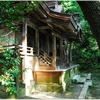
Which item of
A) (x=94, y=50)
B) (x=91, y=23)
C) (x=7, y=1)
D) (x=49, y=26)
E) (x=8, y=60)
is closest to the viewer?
(x=91, y=23)

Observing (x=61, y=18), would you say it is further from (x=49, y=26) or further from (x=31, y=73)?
(x=31, y=73)

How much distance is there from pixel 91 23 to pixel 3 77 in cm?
311

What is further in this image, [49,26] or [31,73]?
[49,26]

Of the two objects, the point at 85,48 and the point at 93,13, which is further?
the point at 85,48

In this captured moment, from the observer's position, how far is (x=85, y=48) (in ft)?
68.4

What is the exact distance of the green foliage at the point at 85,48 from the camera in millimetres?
19969

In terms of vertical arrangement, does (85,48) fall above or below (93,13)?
above

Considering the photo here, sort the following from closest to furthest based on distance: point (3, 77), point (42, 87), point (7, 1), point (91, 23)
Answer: point (91, 23) < point (7, 1) < point (3, 77) < point (42, 87)

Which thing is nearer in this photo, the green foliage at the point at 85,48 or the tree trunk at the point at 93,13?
the tree trunk at the point at 93,13

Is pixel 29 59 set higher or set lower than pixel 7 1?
lower

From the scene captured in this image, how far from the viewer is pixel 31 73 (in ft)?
28.5

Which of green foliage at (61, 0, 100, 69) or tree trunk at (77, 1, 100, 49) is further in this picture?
green foliage at (61, 0, 100, 69)

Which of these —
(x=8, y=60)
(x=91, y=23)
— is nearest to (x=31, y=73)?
(x=8, y=60)

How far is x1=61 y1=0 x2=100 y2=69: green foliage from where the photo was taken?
19969mm
